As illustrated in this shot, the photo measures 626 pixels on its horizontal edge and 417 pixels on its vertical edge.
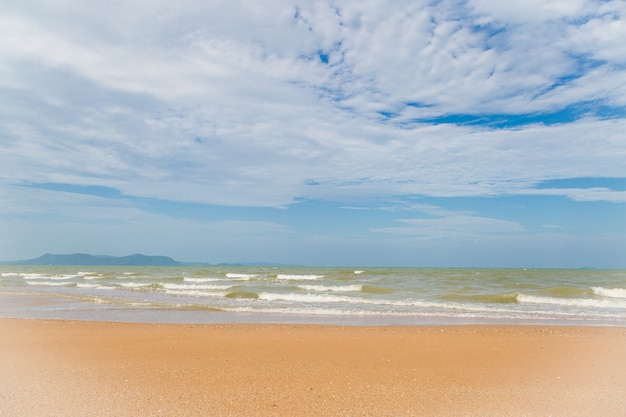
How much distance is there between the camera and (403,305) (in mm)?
20328

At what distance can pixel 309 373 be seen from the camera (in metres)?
7.39

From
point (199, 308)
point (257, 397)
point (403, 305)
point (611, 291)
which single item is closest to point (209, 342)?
point (257, 397)

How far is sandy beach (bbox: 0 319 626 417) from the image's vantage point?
5.66 m

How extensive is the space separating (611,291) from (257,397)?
2957cm

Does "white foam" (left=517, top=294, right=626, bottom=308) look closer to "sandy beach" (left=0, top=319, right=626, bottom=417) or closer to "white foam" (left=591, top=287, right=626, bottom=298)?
"white foam" (left=591, top=287, right=626, bottom=298)

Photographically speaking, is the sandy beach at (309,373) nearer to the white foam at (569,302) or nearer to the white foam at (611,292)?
the white foam at (569,302)

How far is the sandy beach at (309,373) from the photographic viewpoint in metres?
5.66

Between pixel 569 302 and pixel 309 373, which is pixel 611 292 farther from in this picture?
pixel 309 373

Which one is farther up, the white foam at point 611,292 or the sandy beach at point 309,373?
the white foam at point 611,292

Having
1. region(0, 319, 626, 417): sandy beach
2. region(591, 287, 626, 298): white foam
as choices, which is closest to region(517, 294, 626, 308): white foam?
region(591, 287, 626, 298): white foam

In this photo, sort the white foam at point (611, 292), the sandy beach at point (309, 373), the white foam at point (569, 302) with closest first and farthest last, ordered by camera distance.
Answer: the sandy beach at point (309, 373) < the white foam at point (569, 302) < the white foam at point (611, 292)

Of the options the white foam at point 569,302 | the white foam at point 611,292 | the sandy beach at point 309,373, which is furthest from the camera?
the white foam at point 611,292

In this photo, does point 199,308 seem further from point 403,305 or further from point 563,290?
point 563,290

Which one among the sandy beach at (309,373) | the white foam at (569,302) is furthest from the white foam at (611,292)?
the sandy beach at (309,373)
